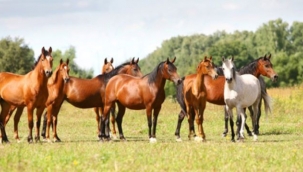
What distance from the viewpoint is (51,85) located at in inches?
758

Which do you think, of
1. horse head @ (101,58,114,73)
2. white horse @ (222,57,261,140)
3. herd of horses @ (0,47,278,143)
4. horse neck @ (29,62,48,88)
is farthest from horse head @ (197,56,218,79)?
horse head @ (101,58,114,73)

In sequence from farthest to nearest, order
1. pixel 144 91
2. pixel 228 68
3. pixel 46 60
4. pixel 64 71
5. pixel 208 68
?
pixel 64 71 → pixel 144 91 → pixel 208 68 → pixel 228 68 → pixel 46 60

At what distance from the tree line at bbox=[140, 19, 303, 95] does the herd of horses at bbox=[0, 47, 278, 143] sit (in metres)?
45.8

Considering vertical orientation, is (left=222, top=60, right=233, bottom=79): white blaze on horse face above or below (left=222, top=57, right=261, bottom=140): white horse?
above

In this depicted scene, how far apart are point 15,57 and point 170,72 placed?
51487 millimetres

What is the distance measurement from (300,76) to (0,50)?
34424mm

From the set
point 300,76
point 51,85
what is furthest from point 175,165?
point 300,76

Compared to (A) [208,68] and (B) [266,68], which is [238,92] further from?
(B) [266,68]

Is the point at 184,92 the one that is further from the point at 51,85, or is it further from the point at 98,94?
the point at 51,85

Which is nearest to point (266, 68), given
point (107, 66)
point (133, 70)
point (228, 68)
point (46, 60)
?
point (228, 68)

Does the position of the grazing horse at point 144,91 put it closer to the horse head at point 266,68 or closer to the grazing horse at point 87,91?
the grazing horse at point 87,91

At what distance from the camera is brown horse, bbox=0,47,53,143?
55.6ft

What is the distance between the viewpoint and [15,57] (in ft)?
221

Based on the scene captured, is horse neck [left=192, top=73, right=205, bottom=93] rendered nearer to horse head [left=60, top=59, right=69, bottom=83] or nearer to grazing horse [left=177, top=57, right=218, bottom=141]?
grazing horse [left=177, top=57, right=218, bottom=141]
